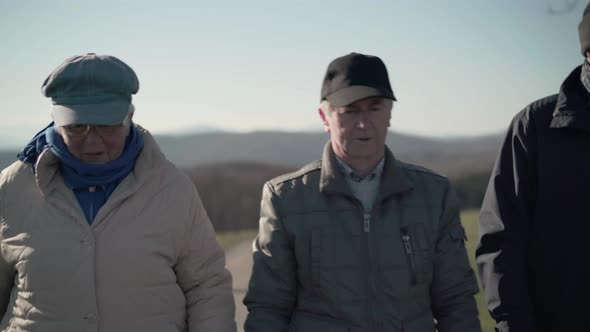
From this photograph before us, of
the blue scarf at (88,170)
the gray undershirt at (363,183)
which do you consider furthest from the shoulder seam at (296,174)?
the blue scarf at (88,170)

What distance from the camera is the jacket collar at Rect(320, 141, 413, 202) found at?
2783mm

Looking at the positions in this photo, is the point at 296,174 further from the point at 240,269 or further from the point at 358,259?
the point at 240,269

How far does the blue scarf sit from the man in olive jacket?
629 millimetres

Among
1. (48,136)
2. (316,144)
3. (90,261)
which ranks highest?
(48,136)

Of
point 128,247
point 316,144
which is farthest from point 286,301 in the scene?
point 316,144

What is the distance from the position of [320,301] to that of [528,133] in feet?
3.85

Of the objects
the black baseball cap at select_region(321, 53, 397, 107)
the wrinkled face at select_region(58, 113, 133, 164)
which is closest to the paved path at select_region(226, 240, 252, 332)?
the wrinkled face at select_region(58, 113, 133, 164)

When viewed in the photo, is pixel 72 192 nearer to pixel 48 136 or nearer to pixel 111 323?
pixel 48 136

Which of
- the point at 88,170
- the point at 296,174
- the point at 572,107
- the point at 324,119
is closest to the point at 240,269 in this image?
the point at 296,174

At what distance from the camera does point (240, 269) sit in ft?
31.5

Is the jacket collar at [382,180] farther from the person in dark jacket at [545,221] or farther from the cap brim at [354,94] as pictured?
the person in dark jacket at [545,221]

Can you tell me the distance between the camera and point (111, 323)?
2.63 metres

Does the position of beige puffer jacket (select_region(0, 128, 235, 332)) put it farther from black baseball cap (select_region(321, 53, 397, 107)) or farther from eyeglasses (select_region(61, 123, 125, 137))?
black baseball cap (select_region(321, 53, 397, 107))

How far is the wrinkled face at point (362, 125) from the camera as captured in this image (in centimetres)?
274
